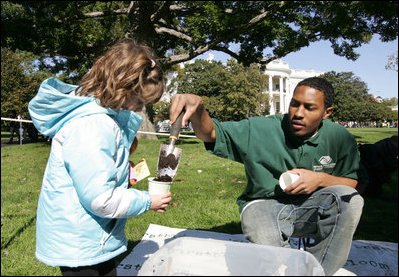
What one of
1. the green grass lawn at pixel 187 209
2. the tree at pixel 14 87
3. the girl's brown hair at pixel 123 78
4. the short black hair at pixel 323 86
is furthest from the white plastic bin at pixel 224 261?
the tree at pixel 14 87

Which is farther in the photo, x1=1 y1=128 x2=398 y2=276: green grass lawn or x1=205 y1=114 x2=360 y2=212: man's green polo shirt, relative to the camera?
x1=205 y1=114 x2=360 y2=212: man's green polo shirt

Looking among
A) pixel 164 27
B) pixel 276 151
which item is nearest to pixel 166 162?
pixel 276 151

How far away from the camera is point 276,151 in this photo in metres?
1.85

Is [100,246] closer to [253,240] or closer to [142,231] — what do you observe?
[253,240]

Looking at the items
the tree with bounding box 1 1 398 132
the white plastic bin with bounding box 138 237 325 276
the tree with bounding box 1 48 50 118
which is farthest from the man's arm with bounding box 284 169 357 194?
the tree with bounding box 1 48 50 118

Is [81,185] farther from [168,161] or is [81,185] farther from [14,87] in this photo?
[14,87]

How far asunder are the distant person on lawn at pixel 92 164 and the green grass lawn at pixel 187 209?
92cm

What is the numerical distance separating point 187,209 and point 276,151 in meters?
1.94

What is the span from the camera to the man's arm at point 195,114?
1571mm

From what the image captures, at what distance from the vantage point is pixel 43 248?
1.40 metres

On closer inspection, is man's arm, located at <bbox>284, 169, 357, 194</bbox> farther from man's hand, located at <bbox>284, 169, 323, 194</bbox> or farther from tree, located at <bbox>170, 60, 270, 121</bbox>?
tree, located at <bbox>170, 60, 270, 121</bbox>

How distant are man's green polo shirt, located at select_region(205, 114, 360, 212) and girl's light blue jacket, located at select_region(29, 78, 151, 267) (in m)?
0.68

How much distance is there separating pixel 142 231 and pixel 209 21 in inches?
267

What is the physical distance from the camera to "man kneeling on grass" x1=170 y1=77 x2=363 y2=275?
1673 millimetres
